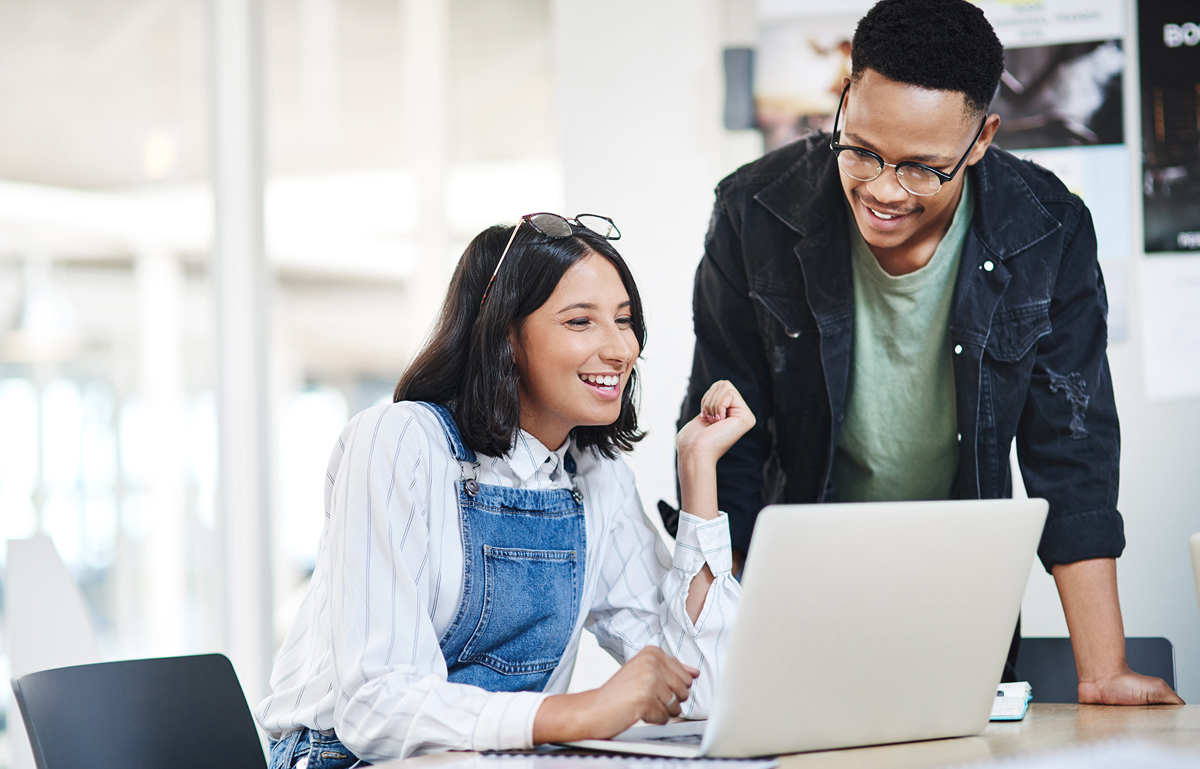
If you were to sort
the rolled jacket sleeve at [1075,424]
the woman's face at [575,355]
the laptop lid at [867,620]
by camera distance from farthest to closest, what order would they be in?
the rolled jacket sleeve at [1075,424] < the woman's face at [575,355] < the laptop lid at [867,620]

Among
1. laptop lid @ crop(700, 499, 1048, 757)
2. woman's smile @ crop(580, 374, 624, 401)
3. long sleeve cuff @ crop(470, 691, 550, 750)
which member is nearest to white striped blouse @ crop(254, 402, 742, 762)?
long sleeve cuff @ crop(470, 691, 550, 750)

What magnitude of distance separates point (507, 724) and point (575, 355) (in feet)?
1.81

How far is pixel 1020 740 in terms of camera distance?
1081 mm

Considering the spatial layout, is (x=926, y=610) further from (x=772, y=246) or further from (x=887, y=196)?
(x=772, y=246)

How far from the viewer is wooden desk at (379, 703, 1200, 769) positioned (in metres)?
0.98

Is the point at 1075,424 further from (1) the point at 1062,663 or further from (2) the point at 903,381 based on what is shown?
(1) the point at 1062,663

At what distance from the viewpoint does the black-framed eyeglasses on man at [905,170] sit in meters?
1.52

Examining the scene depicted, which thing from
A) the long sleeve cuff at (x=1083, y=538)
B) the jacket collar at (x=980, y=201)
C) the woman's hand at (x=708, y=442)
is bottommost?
the long sleeve cuff at (x=1083, y=538)

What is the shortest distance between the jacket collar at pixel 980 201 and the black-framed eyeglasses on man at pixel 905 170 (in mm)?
173

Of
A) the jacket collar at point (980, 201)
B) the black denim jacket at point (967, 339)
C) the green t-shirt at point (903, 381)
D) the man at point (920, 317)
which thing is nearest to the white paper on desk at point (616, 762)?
the man at point (920, 317)

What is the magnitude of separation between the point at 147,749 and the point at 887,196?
3.95 feet

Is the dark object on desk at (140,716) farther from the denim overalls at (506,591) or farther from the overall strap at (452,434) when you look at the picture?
the overall strap at (452,434)

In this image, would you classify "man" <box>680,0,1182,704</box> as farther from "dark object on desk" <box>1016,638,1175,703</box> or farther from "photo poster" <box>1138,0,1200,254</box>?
"photo poster" <box>1138,0,1200,254</box>

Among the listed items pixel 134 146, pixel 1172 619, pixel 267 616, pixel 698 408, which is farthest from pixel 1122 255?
pixel 134 146
